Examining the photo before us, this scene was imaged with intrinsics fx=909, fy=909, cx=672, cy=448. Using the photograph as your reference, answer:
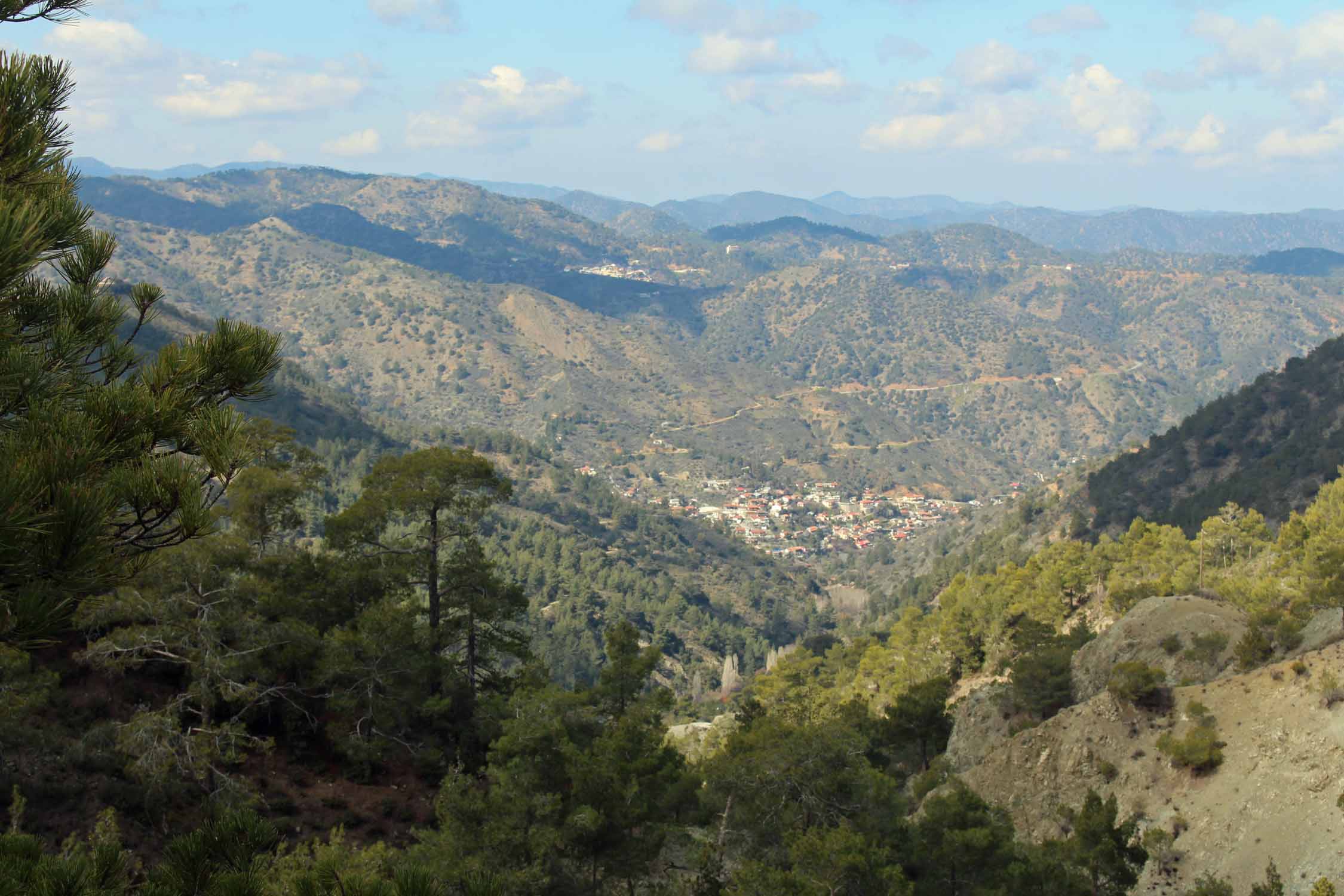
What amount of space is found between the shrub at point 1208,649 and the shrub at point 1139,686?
2.89 meters

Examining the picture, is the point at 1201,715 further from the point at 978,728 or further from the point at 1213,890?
the point at 978,728

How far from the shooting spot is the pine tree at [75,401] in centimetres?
439

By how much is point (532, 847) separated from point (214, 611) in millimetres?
7181

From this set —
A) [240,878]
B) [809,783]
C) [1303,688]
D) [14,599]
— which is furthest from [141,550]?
[1303,688]

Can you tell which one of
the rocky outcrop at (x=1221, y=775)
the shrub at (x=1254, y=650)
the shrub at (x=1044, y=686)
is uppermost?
the shrub at (x=1254, y=650)

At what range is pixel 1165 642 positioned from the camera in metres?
23.7

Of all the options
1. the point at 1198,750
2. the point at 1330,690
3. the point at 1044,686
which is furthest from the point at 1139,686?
the point at 1044,686

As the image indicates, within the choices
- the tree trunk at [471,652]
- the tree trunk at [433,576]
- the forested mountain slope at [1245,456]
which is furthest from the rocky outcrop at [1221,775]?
the forested mountain slope at [1245,456]

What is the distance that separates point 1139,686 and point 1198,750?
76.0 inches

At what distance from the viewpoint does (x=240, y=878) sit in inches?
175

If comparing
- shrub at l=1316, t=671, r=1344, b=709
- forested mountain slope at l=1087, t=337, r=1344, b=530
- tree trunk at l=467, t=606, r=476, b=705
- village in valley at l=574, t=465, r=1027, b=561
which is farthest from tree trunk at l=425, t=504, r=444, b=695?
village in valley at l=574, t=465, r=1027, b=561

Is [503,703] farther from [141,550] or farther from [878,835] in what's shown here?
[141,550]

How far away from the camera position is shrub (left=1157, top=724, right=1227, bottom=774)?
18.1 metres

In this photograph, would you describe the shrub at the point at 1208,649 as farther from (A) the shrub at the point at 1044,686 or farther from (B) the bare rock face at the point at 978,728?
(B) the bare rock face at the point at 978,728
